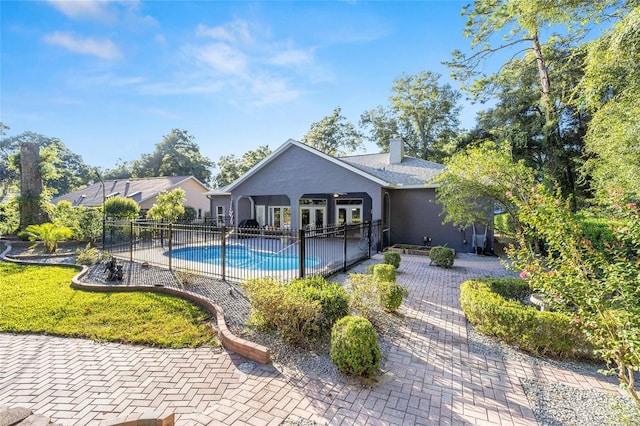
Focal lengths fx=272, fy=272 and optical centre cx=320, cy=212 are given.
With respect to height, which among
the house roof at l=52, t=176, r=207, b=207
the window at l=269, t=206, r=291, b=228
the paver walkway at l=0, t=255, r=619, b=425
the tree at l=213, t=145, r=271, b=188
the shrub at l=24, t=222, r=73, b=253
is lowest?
the paver walkway at l=0, t=255, r=619, b=425

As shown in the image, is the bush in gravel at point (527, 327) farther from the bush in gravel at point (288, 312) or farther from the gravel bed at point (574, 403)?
the bush in gravel at point (288, 312)

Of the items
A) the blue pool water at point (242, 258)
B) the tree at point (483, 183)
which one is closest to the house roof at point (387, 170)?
the tree at point (483, 183)

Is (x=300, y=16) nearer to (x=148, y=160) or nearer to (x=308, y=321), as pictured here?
(x=308, y=321)

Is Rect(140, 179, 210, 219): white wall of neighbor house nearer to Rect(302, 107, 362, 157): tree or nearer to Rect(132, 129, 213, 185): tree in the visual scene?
Rect(132, 129, 213, 185): tree

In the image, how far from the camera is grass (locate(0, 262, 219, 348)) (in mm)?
4805

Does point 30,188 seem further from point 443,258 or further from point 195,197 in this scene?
point 443,258

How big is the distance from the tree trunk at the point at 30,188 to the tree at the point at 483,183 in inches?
891

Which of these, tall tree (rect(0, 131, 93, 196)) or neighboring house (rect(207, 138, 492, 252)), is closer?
neighboring house (rect(207, 138, 492, 252))

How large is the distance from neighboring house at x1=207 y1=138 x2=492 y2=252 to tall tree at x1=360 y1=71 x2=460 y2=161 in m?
13.5

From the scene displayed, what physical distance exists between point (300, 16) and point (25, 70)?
1079cm

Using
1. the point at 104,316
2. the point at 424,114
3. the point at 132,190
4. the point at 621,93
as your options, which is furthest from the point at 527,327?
the point at 132,190

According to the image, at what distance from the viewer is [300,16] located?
31.4 ft

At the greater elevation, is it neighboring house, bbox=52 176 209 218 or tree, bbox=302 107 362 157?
tree, bbox=302 107 362 157

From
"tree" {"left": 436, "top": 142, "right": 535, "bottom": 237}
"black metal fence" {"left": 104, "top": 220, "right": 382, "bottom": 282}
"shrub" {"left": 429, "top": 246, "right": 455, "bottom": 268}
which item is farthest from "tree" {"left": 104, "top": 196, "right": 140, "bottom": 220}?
"tree" {"left": 436, "top": 142, "right": 535, "bottom": 237}
